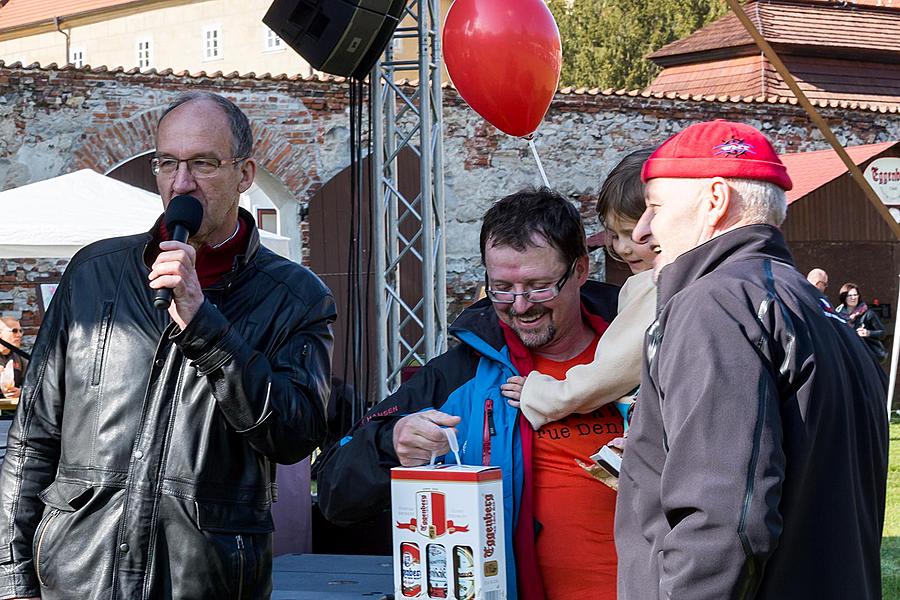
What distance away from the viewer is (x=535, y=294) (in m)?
Answer: 2.50

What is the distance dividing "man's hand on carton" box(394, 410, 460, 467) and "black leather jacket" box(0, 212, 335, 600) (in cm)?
17

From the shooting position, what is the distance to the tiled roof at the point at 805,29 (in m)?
24.5

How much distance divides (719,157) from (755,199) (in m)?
0.09

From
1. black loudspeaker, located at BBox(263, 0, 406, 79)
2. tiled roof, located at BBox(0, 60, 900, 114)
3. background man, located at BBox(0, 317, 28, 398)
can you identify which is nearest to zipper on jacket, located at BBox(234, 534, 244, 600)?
black loudspeaker, located at BBox(263, 0, 406, 79)

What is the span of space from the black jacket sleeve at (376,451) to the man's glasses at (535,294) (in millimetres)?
142

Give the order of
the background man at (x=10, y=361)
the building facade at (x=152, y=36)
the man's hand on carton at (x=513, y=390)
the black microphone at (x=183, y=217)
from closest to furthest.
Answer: the black microphone at (x=183, y=217), the man's hand on carton at (x=513, y=390), the background man at (x=10, y=361), the building facade at (x=152, y=36)

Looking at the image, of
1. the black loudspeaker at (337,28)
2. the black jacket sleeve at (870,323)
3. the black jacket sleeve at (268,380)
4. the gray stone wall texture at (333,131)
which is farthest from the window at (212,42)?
the black jacket sleeve at (268,380)

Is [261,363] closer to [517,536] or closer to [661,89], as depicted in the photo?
[517,536]

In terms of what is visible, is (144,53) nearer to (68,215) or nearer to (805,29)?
(805,29)

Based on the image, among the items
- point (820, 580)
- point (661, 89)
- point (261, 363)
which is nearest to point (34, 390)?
point (261, 363)

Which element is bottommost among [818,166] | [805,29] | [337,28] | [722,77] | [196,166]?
[196,166]

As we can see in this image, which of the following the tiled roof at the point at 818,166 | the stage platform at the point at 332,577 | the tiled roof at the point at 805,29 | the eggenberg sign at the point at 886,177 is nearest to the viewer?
the stage platform at the point at 332,577

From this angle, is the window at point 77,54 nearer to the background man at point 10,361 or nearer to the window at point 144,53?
the window at point 144,53

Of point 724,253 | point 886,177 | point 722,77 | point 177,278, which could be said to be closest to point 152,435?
point 177,278
